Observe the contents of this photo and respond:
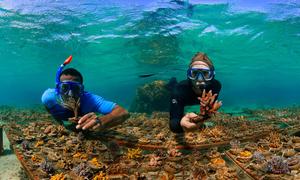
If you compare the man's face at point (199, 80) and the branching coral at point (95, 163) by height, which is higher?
the man's face at point (199, 80)

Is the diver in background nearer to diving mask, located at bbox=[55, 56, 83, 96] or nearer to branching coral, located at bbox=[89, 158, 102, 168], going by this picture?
branching coral, located at bbox=[89, 158, 102, 168]

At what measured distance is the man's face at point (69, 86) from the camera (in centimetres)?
579

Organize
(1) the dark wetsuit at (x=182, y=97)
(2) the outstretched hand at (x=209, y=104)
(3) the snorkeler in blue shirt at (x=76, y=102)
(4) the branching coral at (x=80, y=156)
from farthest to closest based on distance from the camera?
1. (1) the dark wetsuit at (x=182, y=97)
2. (4) the branching coral at (x=80, y=156)
3. (3) the snorkeler in blue shirt at (x=76, y=102)
4. (2) the outstretched hand at (x=209, y=104)

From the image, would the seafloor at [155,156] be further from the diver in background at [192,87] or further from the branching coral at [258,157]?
the diver in background at [192,87]

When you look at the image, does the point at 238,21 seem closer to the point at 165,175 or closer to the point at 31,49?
the point at 165,175

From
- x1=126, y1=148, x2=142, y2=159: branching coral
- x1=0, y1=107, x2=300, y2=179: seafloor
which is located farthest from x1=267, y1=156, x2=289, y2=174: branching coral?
x1=126, y1=148, x2=142, y2=159: branching coral

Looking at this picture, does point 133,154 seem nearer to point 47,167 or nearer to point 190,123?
point 190,123

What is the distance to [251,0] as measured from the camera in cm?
1873

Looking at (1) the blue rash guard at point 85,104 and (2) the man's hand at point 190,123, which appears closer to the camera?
(2) the man's hand at point 190,123

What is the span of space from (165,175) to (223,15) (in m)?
19.1

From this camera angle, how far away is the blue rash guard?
607 cm

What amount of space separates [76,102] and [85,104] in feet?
3.03

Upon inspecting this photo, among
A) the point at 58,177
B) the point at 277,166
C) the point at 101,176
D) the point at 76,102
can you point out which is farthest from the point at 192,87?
the point at 58,177

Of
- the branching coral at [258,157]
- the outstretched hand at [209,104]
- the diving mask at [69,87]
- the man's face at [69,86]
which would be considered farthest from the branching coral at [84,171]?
the branching coral at [258,157]
